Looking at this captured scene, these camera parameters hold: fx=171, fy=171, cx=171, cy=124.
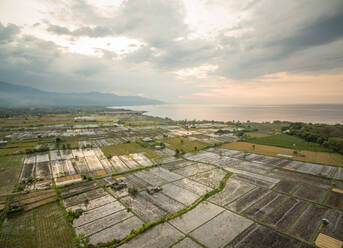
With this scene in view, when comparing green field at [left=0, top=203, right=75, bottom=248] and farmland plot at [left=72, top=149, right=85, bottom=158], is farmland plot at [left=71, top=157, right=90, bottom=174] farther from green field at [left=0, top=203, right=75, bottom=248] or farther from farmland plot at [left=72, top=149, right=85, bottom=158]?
green field at [left=0, top=203, right=75, bottom=248]

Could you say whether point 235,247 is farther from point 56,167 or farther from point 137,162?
point 56,167

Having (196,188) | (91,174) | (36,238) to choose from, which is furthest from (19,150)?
(196,188)

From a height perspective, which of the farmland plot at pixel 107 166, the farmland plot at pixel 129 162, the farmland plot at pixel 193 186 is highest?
the farmland plot at pixel 193 186

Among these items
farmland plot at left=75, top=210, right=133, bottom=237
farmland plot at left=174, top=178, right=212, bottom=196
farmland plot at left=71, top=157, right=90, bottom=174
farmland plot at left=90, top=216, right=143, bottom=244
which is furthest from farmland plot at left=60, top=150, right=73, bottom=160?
farmland plot at left=90, top=216, right=143, bottom=244

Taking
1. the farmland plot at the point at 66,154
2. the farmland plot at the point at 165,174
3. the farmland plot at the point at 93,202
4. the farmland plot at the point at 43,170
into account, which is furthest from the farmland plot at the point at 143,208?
the farmland plot at the point at 66,154

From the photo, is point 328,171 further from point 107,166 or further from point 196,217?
point 107,166

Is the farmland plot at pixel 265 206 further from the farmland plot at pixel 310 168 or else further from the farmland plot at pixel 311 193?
the farmland plot at pixel 310 168
